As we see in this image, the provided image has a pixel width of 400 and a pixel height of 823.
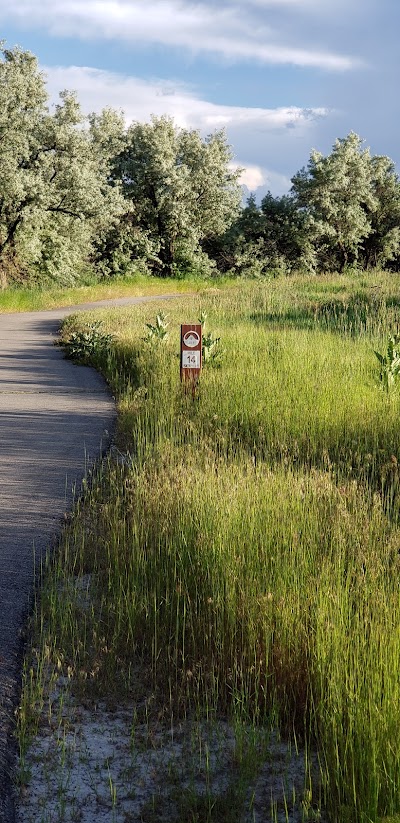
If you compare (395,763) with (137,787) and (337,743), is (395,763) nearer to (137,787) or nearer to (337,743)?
(337,743)

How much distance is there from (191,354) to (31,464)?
2.91 m

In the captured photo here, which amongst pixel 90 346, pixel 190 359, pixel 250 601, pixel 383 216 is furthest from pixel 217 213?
pixel 250 601

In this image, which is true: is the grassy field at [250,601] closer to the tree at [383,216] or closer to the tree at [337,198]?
the tree at [337,198]

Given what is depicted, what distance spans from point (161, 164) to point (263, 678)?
4799cm

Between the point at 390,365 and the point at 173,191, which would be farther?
the point at 173,191

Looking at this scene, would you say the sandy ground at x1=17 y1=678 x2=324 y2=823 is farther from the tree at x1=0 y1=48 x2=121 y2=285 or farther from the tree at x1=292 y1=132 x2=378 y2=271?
the tree at x1=292 y1=132 x2=378 y2=271

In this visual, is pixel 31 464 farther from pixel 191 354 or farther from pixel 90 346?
pixel 90 346

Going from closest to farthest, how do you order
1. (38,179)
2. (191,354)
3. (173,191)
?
(191,354), (38,179), (173,191)

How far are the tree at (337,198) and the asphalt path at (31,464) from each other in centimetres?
3783

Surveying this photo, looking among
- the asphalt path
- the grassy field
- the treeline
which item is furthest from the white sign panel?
the treeline

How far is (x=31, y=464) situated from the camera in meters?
7.82

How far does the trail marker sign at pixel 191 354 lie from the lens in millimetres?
10062

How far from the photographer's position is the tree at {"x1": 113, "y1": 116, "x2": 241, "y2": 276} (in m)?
50.5

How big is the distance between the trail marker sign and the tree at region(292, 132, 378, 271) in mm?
41889
